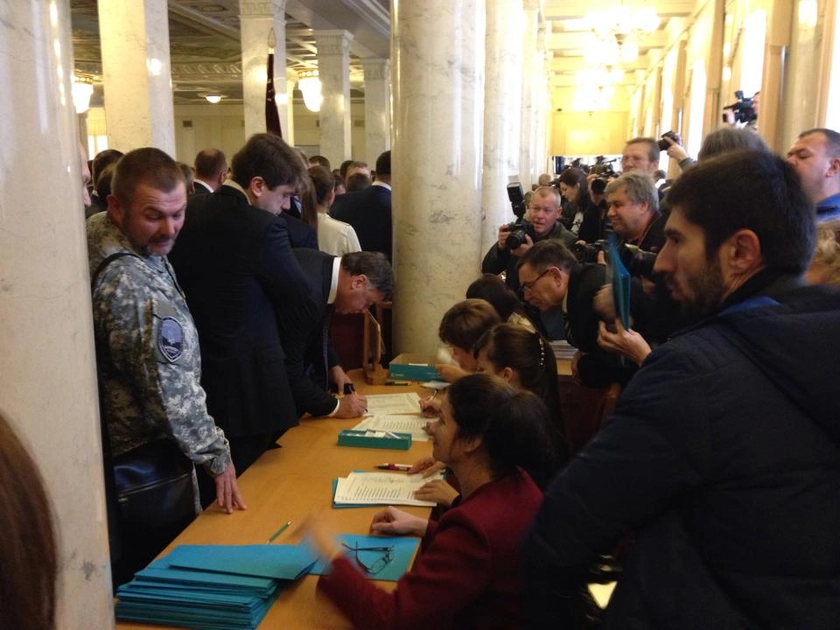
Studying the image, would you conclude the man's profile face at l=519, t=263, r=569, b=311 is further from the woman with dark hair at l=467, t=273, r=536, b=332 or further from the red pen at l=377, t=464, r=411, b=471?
the red pen at l=377, t=464, r=411, b=471

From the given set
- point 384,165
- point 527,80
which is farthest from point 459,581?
point 527,80

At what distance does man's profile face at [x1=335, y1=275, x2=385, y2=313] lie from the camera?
3.25 meters

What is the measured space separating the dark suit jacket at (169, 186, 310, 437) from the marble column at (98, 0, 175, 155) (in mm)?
4581

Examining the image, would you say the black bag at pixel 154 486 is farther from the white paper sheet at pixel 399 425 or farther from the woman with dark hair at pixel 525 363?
the woman with dark hair at pixel 525 363

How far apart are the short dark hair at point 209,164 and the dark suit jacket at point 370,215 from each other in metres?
0.88

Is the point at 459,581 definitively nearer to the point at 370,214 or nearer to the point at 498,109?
the point at 370,214

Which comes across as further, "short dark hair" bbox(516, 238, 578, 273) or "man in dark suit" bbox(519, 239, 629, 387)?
"short dark hair" bbox(516, 238, 578, 273)

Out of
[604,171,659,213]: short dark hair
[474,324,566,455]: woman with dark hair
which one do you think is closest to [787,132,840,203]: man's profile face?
[604,171,659,213]: short dark hair

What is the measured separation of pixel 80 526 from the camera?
129cm

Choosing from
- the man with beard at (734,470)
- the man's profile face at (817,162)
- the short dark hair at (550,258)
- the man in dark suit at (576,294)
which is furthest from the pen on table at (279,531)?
the man's profile face at (817,162)

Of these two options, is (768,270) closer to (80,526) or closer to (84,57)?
(80,526)


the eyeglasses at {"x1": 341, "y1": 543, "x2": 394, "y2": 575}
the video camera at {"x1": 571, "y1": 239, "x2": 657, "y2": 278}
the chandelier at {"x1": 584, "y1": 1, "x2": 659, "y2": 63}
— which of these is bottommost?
the eyeglasses at {"x1": 341, "y1": 543, "x2": 394, "y2": 575}

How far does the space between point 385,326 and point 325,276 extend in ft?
6.17

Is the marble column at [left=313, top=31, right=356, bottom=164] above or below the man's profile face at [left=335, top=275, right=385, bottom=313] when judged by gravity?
above
